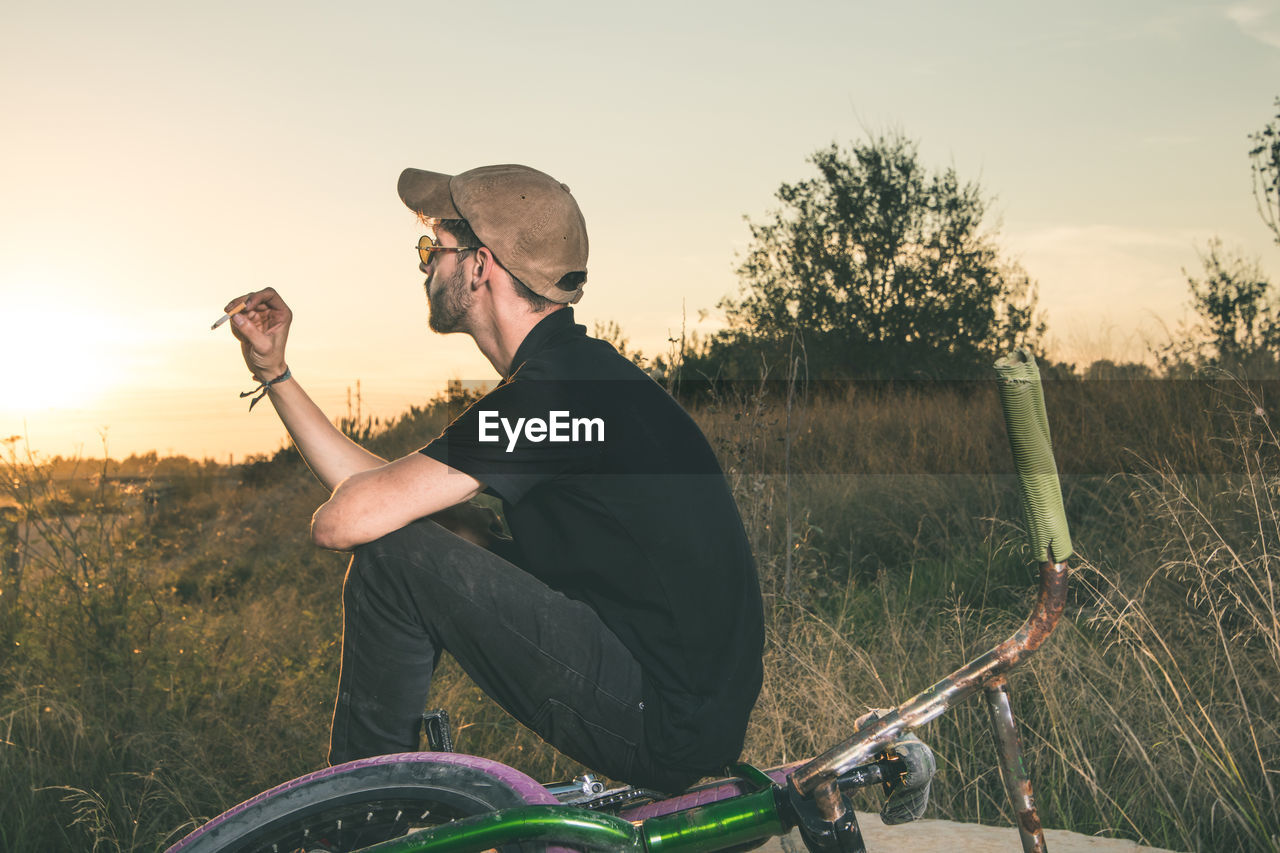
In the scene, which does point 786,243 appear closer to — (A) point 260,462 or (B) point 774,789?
(A) point 260,462

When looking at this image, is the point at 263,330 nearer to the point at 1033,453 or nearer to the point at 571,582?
the point at 571,582

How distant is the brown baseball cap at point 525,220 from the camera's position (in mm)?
2297

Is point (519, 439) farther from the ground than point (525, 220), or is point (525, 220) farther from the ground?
point (525, 220)

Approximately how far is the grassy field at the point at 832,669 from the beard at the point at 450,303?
6.45 ft

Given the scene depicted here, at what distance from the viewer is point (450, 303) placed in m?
2.40

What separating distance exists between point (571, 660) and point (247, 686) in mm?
3287

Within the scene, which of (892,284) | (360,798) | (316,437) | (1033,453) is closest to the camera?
(1033,453)

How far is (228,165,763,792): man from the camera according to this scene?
6.34 feet

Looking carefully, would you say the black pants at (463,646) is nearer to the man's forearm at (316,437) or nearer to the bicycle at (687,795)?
the bicycle at (687,795)

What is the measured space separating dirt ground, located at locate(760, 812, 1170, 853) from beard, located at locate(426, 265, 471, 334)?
5.19 feet

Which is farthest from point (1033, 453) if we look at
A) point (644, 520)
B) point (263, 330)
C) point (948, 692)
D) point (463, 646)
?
point (263, 330)

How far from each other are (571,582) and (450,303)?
30.9 inches

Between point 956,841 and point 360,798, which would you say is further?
point 956,841

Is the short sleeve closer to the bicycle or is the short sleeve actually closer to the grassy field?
the bicycle
